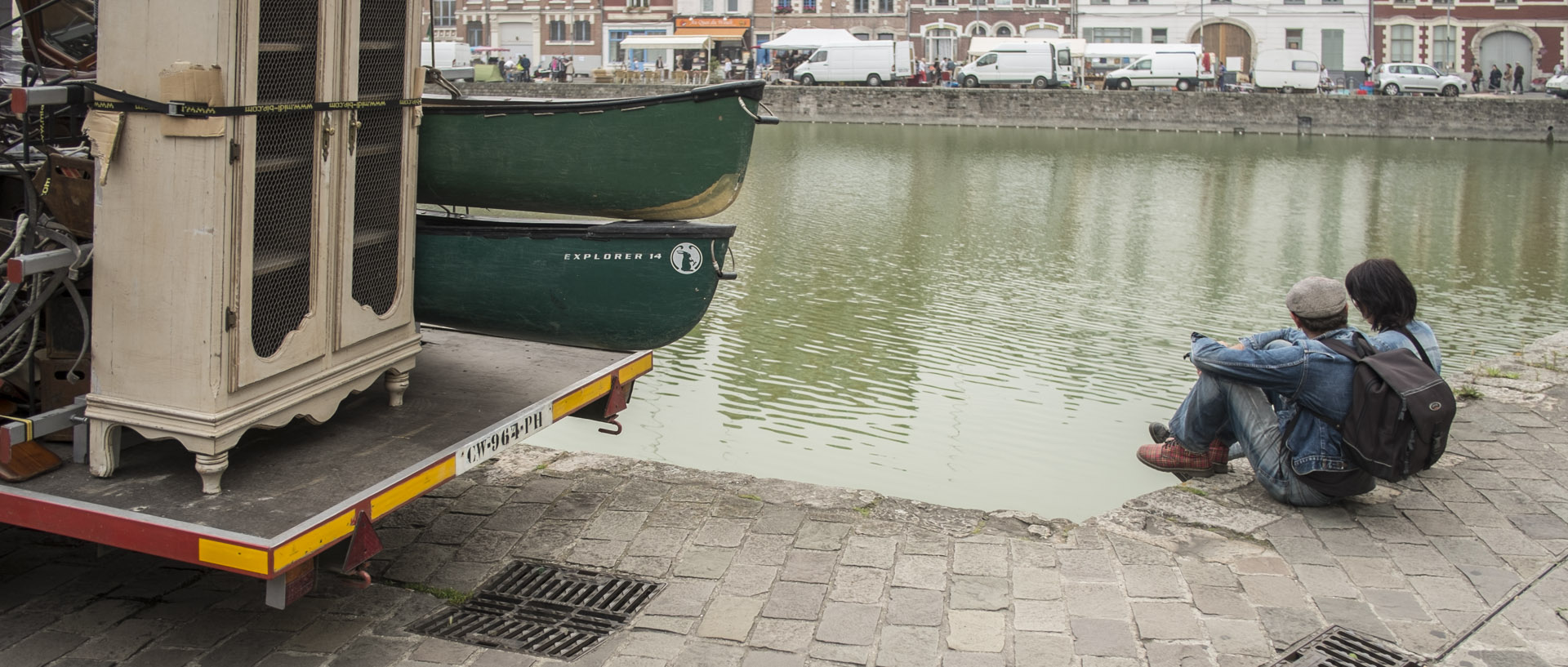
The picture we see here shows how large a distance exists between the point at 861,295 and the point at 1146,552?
24.4 ft

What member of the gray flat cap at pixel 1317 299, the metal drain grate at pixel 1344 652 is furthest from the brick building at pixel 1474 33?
the metal drain grate at pixel 1344 652

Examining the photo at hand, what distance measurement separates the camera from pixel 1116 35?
2135 inches

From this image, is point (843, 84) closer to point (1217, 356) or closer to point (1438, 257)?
point (1438, 257)

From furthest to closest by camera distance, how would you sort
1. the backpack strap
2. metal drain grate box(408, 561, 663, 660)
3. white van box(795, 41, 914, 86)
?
white van box(795, 41, 914, 86)
the backpack strap
metal drain grate box(408, 561, 663, 660)

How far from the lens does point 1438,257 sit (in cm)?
1587

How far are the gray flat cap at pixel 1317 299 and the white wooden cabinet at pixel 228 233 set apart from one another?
3564 millimetres

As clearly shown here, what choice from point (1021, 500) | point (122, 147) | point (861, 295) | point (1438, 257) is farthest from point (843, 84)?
point (122, 147)

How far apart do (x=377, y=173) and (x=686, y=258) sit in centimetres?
118

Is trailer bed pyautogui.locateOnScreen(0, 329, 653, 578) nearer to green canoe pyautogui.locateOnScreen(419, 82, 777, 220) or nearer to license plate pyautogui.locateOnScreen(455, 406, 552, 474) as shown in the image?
license plate pyautogui.locateOnScreen(455, 406, 552, 474)

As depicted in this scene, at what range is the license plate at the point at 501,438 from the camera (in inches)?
179

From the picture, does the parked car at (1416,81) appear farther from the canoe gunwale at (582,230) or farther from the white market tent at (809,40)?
the canoe gunwale at (582,230)

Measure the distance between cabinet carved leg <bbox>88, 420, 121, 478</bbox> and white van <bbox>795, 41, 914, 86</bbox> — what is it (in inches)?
1679

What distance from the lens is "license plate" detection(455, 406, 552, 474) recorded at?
14.9 feet

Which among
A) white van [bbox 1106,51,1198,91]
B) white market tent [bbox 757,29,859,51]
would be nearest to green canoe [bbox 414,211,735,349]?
white van [bbox 1106,51,1198,91]
